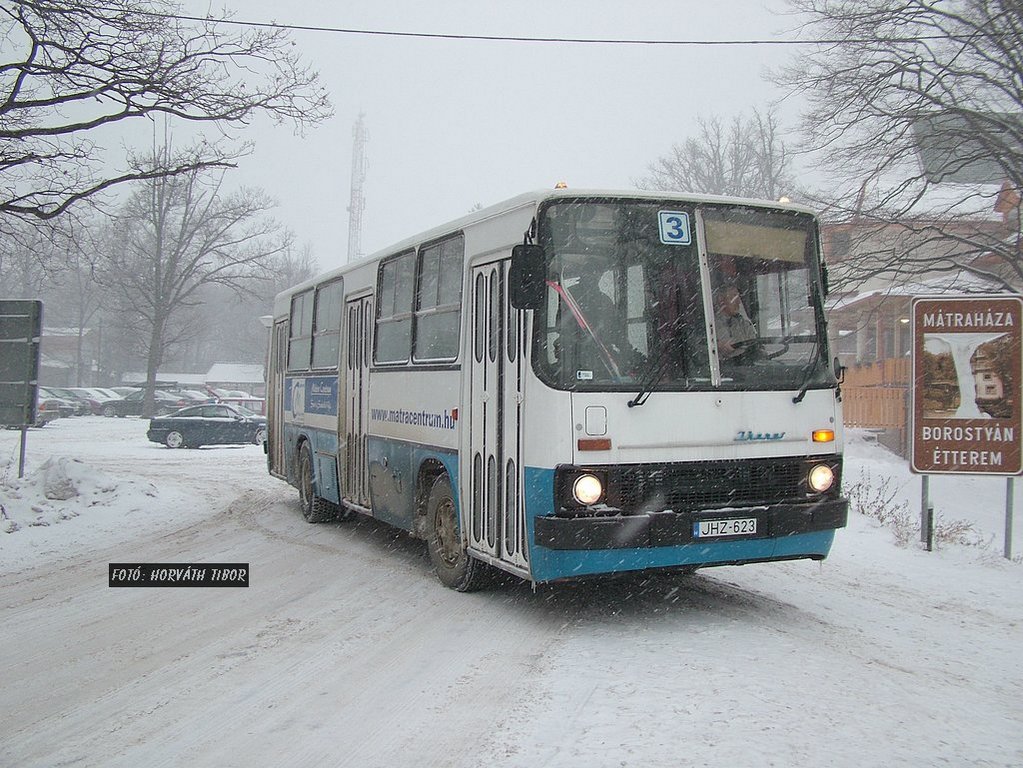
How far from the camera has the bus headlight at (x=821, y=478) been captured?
22.9ft

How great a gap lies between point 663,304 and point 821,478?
182 centimetres

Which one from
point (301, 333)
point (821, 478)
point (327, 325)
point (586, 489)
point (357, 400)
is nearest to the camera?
point (586, 489)

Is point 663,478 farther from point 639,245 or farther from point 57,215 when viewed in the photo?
point 57,215

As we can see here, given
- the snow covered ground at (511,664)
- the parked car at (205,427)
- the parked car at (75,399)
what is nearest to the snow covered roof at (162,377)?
the parked car at (75,399)

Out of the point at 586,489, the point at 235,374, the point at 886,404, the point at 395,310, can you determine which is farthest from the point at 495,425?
the point at 235,374

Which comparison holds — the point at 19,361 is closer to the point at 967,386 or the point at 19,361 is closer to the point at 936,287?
the point at 967,386

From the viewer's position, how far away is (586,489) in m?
6.31

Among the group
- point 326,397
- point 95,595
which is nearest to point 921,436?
point 326,397

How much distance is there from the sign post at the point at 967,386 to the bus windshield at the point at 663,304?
3.50m

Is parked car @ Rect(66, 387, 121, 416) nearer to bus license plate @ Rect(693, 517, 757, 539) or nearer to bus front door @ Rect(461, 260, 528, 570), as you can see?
bus front door @ Rect(461, 260, 528, 570)

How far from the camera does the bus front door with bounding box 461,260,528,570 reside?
6836mm

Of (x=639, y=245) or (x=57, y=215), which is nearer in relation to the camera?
(x=639, y=245)

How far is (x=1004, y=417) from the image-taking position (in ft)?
32.0

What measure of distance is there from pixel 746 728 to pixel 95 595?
6.14 metres
